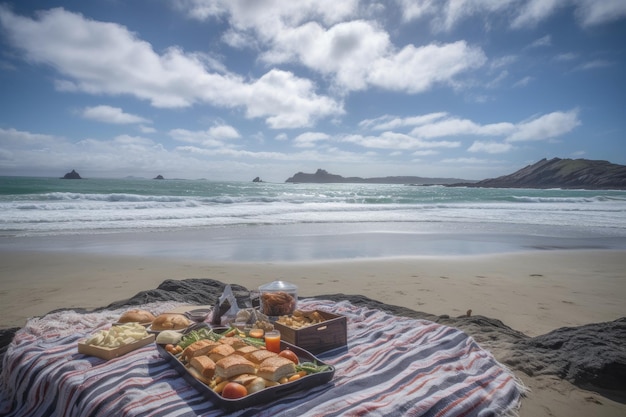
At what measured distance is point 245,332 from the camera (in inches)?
133

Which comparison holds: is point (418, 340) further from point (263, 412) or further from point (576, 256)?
point (576, 256)

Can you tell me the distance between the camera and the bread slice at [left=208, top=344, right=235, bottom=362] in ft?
8.57

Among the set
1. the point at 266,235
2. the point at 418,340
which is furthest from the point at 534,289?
the point at 266,235

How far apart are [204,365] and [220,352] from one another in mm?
137

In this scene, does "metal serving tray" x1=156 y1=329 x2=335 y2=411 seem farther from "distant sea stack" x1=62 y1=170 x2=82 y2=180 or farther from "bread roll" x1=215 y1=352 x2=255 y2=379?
"distant sea stack" x1=62 y1=170 x2=82 y2=180

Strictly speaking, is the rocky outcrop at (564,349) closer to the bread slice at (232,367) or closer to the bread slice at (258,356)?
the bread slice at (258,356)

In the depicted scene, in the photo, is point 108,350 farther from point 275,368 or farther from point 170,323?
point 275,368

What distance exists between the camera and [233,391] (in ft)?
7.57

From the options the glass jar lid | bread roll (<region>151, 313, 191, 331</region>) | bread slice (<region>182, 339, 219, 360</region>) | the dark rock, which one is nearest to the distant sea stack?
bread roll (<region>151, 313, 191, 331</region>)

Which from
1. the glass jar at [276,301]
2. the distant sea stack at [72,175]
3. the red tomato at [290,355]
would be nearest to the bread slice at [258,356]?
the red tomato at [290,355]

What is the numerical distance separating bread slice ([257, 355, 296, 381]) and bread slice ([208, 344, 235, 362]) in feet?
0.86

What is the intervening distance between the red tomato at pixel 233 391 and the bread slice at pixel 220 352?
30cm

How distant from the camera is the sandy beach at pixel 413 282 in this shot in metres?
5.87

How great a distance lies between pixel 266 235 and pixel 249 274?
657 cm
